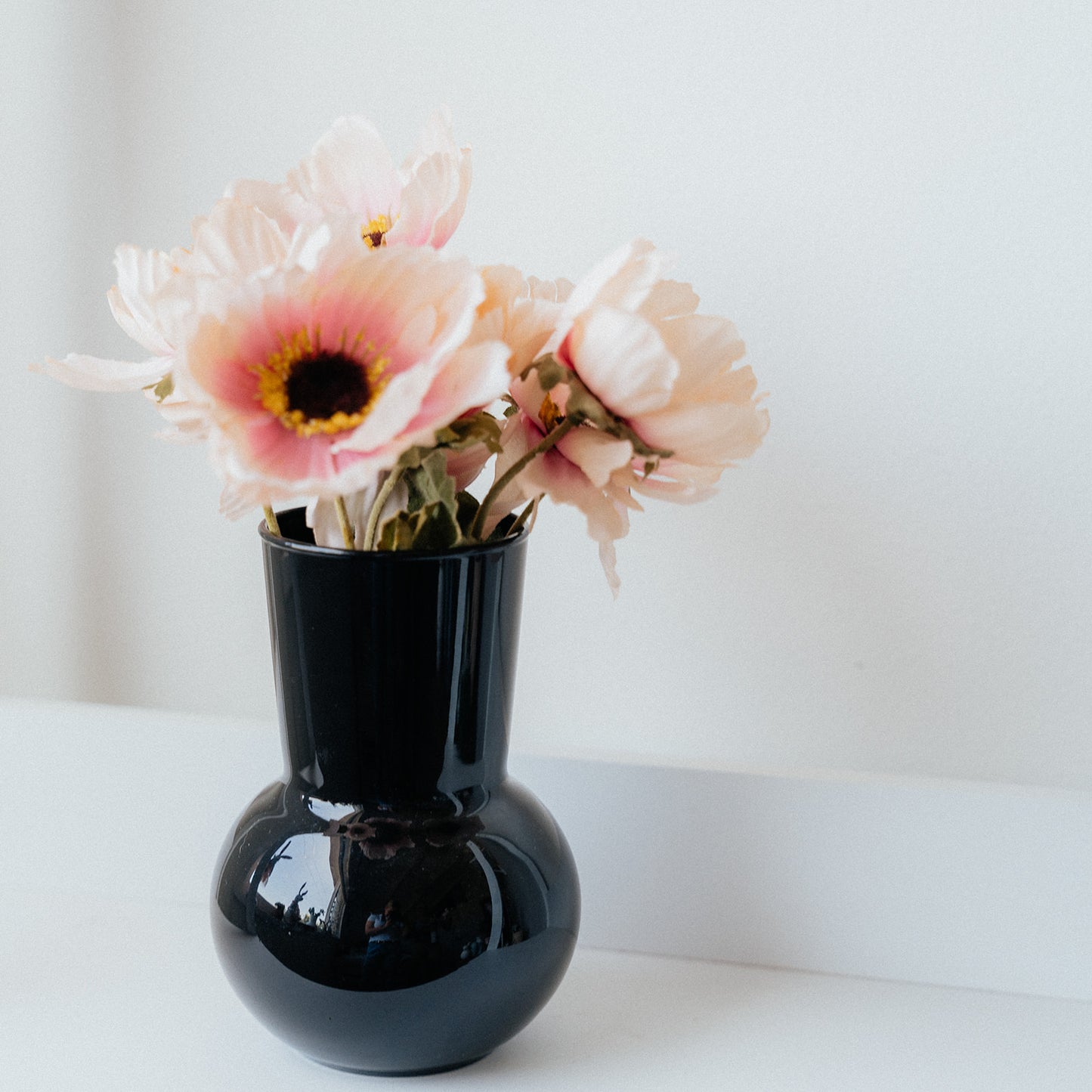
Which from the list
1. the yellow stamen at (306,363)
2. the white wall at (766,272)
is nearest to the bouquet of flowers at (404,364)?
the yellow stamen at (306,363)

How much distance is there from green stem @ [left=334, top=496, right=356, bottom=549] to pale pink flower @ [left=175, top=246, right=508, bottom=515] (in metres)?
0.08


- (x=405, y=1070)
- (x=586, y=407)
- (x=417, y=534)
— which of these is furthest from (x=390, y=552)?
(x=405, y=1070)

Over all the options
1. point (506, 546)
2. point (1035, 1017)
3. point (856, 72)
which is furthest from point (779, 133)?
point (1035, 1017)

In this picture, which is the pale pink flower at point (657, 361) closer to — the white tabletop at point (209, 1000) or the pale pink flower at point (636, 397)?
the pale pink flower at point (636, 397)

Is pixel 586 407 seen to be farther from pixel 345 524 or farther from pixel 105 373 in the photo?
pixel 105 373

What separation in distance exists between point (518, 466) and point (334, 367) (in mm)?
102

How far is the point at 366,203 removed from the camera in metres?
0.58

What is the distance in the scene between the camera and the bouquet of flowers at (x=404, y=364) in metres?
0.47

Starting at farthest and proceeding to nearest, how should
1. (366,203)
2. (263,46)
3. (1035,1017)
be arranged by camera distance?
(263,46) → (1035,1017) → (366,203)

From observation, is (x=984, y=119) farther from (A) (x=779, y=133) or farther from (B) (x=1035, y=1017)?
(B) (x=1035, y=1017)

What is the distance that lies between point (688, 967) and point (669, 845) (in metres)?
0.08

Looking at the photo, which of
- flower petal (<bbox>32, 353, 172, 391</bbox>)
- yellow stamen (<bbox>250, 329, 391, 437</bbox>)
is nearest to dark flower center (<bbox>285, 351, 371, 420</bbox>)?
yellow stamen (<bbox>250, 329, 391, 437</bbox>)

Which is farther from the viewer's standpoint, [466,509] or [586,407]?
[466,509]

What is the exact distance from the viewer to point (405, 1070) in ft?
1.99
